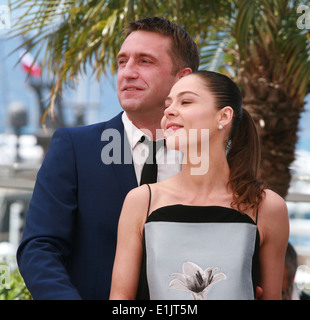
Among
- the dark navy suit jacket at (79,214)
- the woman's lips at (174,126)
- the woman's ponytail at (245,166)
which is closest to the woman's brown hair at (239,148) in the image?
the woman's ponytail at (245,166)

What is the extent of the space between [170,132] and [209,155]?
6.1 inches

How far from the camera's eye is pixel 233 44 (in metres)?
5.75

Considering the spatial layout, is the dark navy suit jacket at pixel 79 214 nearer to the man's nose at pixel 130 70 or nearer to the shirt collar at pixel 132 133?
the shirt collar at pixel 132 133

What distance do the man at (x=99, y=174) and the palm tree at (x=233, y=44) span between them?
2622 mm

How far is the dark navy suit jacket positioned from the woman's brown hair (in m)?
0.39

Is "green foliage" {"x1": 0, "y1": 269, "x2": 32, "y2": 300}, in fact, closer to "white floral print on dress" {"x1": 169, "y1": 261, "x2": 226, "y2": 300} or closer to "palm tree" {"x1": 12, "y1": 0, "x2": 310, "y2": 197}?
"palm tree" {"x1": 12, "y1": 0, "x2": 310, "y2": 197}

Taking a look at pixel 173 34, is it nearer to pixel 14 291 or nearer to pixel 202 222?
pixel 202 222

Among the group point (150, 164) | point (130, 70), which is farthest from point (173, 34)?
point (150, 164)

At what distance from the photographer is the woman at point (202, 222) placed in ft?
5.53

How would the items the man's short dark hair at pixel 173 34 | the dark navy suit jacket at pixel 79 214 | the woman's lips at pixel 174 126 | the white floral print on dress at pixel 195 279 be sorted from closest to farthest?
the white floral print on dress at pixel 195 279
the woman's lips at pixel 174 126
the dark navy suit jacket at pixel 79 214
the man's short dark hair at pixel 173 34

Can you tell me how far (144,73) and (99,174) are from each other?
0.42 meters

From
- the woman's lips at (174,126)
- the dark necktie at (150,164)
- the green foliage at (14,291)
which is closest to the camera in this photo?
the woman's lips at (174,126)
